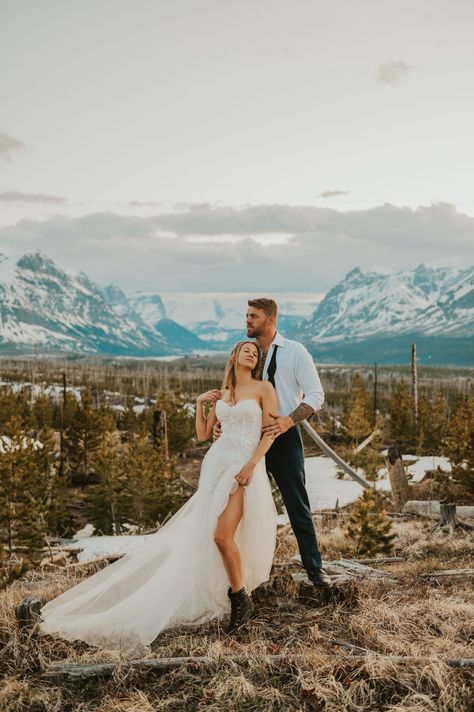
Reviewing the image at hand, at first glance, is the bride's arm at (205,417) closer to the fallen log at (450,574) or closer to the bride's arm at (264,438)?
the bride's arm at (264,438)

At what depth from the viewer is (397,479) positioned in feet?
53.1

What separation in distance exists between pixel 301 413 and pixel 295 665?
210cm

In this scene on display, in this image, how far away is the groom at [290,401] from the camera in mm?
5910

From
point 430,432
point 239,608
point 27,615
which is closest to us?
point 27,615

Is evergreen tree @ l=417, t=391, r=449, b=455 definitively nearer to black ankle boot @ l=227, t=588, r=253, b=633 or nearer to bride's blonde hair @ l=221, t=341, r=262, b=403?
bride's blonde hair @ l=221, t=341, r=262, b=403

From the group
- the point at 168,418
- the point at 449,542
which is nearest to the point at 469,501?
the point at 449,542

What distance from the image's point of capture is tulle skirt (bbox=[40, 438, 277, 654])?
212 inches

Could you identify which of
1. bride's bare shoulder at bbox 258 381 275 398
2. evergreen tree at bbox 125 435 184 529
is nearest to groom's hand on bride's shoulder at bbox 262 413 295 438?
bride's bare shoulder at bbox 258 381 275 398

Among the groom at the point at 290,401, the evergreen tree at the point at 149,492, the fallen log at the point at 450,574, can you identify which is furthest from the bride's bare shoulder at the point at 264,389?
the evergreen tree at the point at 149,492

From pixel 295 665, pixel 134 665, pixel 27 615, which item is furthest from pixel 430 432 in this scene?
pixel 134 665

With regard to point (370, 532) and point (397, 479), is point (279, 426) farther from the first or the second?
point (397, 479)

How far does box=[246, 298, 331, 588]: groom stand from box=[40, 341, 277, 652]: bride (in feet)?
0.59

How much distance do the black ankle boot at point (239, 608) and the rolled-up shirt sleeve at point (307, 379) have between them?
6.03 ft

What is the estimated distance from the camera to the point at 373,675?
439 cm
